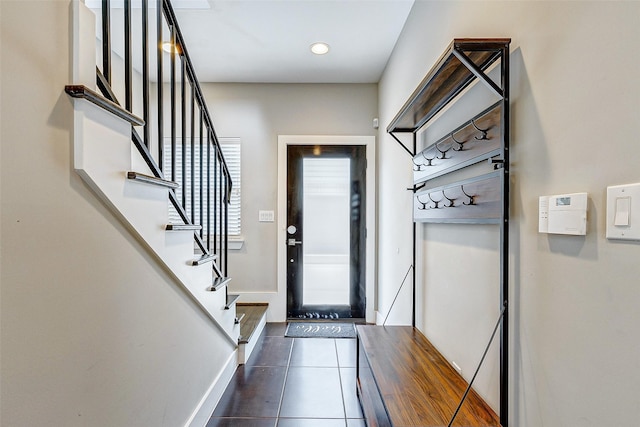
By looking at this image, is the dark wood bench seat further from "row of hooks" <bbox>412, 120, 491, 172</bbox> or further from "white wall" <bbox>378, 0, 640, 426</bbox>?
"row of hooks" <bbox>412, 120, 491, 172</bbox>

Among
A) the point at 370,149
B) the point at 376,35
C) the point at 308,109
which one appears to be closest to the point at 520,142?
the point at 376,35

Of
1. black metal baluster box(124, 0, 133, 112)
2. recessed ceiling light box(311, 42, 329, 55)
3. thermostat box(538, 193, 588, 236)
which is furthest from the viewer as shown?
recessed ceiling light box(311, 42, 329, 55)

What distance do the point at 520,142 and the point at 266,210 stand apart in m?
3.10

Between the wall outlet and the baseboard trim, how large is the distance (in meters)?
1.65

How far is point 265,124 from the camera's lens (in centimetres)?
392

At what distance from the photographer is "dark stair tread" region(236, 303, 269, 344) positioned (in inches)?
114

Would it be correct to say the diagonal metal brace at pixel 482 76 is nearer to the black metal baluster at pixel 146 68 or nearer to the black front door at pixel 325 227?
the black metal baluster at pixel 146 68

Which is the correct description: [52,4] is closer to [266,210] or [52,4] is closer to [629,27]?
[629,27]

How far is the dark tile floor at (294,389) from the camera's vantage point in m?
2.03

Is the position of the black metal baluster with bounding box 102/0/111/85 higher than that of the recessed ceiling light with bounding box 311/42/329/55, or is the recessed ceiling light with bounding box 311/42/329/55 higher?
the recessed ceiling light with bounding box 311/42/329/55

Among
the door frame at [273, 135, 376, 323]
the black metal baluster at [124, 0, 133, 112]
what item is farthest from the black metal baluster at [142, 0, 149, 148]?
the door frame at [273, 135, 376, 323]

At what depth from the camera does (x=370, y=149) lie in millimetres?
3887

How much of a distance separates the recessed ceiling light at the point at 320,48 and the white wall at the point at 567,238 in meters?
1.82

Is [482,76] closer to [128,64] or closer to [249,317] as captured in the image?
[128,64]
